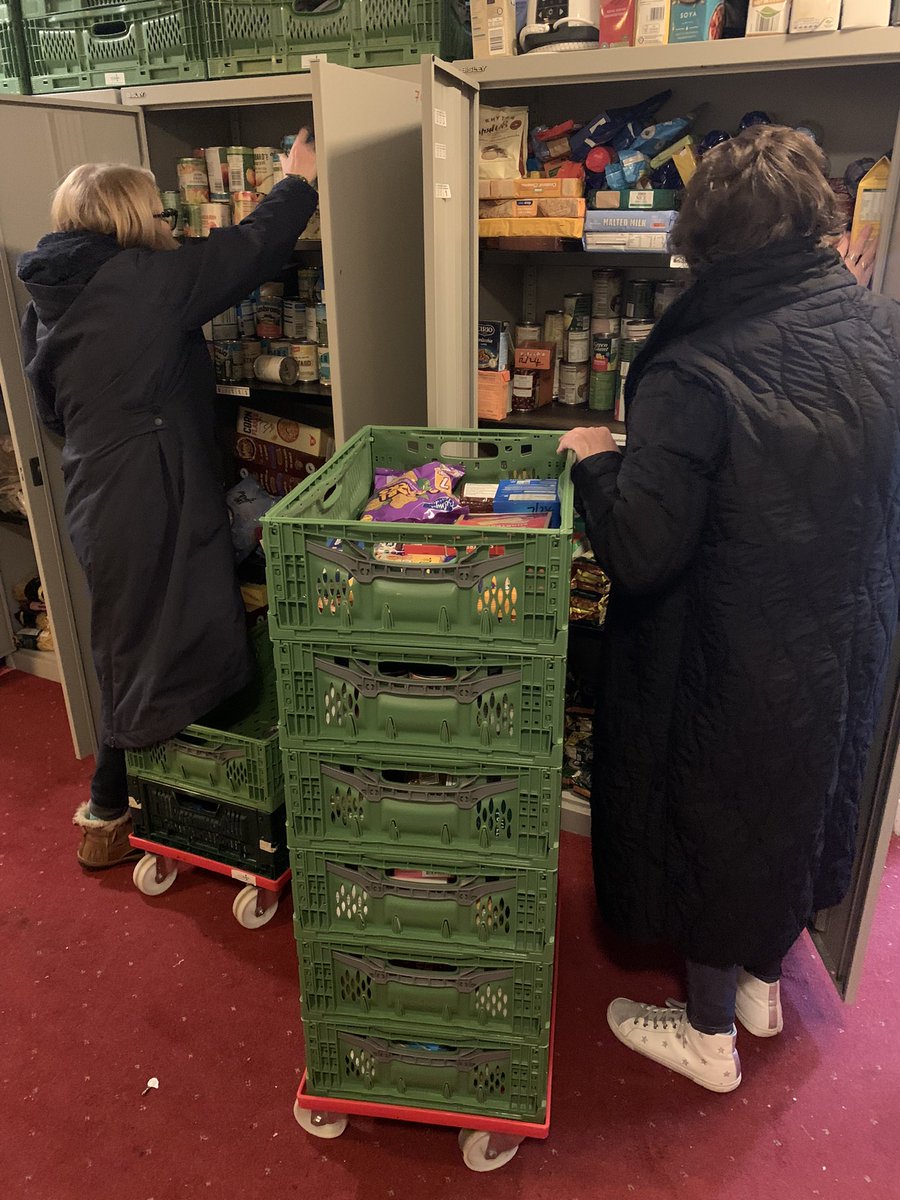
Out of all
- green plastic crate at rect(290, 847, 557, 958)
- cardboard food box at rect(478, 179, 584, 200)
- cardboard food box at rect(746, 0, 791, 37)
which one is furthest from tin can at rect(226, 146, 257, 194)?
green plastic crate at rect(290, 847, 557, 958)

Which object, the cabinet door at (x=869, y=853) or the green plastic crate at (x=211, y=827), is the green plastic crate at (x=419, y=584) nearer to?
the cabinet door at (x=869, y=853)

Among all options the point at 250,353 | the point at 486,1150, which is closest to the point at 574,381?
the point at 250,353

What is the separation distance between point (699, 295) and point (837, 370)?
0.24 metres

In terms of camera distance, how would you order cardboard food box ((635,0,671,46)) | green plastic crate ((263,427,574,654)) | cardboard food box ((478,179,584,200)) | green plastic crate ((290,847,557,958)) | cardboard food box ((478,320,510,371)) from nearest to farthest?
green plastic crate ((263,427,574,654)) → green plastic crate ((290,847,557,958)) → cardboard food box ((635,0,671,46)) → cardboard food box ((478,179,584,200)) → cardboard food box ((478,320,510,371))

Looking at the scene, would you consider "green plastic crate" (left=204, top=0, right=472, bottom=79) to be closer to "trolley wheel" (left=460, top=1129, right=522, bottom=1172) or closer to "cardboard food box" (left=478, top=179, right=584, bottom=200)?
"cardboard food box" (left=478, top=179, right=584, bottom=200)

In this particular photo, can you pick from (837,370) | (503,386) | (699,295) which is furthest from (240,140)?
(837,370)

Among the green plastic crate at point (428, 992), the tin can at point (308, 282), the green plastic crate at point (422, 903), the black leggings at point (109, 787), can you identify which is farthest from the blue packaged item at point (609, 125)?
the black leggings at point (109, 787)

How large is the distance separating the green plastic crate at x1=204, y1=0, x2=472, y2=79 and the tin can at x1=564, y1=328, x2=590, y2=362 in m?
0.74

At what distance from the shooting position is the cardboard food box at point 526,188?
2.08 metres

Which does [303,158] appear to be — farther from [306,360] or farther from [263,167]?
[306,360]

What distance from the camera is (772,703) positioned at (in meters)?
1.53

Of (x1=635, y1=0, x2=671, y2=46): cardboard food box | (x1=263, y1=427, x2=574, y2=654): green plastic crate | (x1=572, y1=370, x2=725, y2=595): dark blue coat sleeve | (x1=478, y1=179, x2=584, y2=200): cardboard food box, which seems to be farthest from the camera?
(x1=478, y1=179, x2=584, y2=200): cardboard food box

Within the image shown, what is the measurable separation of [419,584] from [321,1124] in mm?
1162

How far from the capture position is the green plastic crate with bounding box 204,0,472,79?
213 cm
